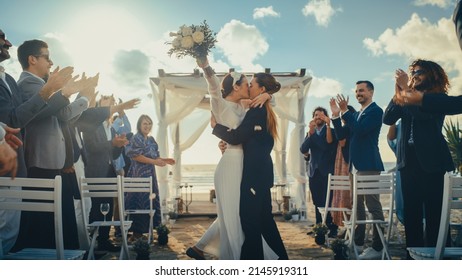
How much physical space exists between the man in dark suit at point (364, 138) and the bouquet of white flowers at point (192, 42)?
51.3 inches

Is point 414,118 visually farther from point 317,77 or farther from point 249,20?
point 249,20

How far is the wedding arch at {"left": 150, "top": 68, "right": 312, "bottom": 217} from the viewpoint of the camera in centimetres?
512

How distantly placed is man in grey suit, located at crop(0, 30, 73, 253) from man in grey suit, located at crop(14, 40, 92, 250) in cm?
10

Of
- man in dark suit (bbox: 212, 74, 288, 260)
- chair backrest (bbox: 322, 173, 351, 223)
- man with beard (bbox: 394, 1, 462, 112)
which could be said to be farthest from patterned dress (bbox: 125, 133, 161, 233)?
man with beard (bbox: 394, 1, 462, 112)

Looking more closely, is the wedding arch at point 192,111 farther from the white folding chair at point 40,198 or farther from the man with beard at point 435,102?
the white folding chair at point 40,198

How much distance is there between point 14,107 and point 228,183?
1.55 meters

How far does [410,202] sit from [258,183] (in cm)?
108

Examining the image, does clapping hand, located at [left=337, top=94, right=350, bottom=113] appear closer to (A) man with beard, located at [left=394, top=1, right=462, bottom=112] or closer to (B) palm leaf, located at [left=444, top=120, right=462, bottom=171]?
(A) man with beard, located at [left=394, top=1, right=462, bottom=112]

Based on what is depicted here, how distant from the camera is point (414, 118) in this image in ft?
8.42

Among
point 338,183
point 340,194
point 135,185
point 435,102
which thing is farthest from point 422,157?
point 135,185

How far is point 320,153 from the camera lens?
414 centimetres

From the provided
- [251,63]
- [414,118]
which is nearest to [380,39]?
[414,118]

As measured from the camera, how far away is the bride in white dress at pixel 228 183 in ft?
8.21

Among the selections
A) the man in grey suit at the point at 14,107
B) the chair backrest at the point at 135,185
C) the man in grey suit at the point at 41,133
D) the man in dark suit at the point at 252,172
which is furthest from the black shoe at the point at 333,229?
the man in grey suit at the point at 14,107
